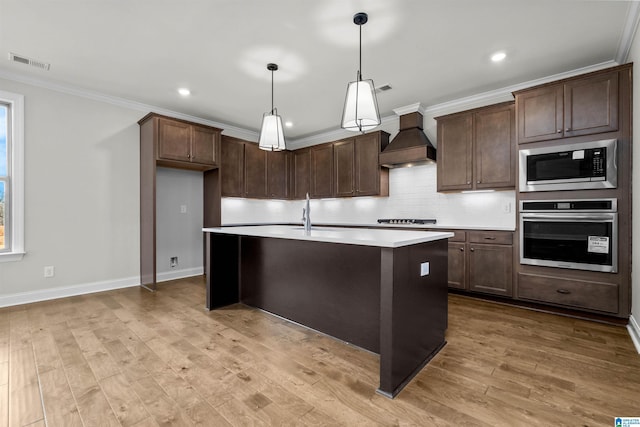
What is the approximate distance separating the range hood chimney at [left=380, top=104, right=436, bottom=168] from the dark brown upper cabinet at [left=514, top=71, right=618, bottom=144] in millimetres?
1225

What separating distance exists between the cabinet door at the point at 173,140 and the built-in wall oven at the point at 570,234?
446 centimetres

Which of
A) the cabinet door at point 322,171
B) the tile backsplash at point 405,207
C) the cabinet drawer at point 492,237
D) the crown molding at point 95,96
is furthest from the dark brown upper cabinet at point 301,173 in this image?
the cabinet drawer at point 492,237

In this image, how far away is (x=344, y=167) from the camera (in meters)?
5.48

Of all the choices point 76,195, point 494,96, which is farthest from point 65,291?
point 494,96

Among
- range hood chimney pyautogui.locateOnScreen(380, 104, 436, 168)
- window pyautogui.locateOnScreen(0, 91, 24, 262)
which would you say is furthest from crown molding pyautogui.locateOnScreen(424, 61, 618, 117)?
window pyautogui.locateOnScreen(0, 91, 24, 262)

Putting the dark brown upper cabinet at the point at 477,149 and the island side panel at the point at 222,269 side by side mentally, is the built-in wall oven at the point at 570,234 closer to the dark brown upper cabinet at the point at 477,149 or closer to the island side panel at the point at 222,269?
the dark brown upper cabinet at the point at 477,149

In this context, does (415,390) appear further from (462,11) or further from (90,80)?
(90,80)

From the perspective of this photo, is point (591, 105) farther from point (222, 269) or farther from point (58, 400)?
point (58, 400)

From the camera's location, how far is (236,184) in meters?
5.45

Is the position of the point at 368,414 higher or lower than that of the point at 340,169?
lower

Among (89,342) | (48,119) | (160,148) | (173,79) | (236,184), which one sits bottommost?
(89,342)

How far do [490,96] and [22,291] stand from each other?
6398mm

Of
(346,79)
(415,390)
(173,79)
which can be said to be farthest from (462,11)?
(173,79)

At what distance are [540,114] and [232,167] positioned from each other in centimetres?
453
